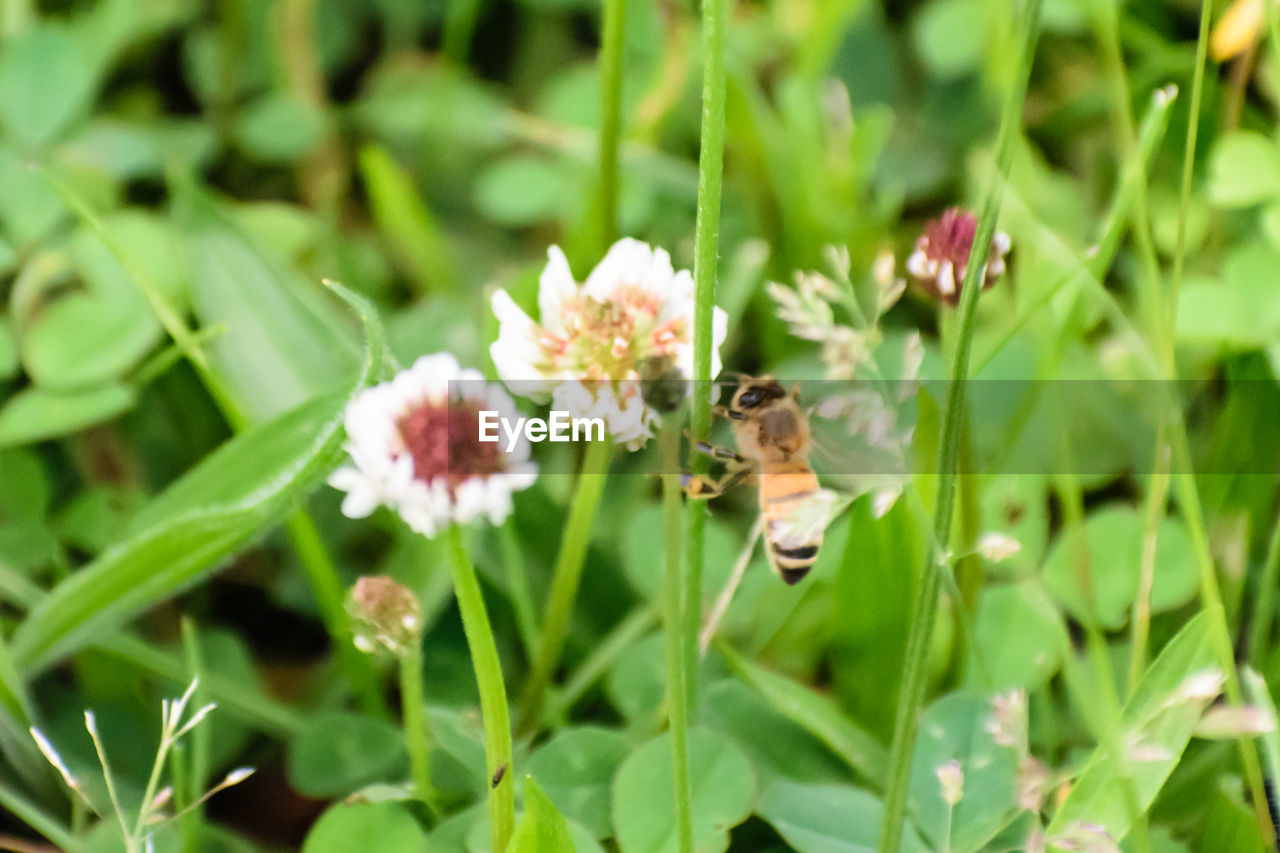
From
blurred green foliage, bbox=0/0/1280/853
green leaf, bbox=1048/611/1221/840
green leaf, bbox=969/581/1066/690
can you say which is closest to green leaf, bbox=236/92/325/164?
blurred green foliage, bbox=0/0/1280/853

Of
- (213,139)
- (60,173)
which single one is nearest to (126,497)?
(60,173)

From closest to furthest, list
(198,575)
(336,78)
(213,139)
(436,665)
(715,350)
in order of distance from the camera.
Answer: (715,350)
(198,575)
(436,665)
(213,139)
(336,78)

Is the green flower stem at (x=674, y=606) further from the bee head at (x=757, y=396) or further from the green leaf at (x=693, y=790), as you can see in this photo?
the bee head at (x=757, y=396)

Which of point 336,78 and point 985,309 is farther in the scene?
point 336,78

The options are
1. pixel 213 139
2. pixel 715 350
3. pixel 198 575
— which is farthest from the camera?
pixel 213 139

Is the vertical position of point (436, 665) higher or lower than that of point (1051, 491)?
lower

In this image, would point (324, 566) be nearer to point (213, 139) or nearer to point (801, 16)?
point (213, 139)

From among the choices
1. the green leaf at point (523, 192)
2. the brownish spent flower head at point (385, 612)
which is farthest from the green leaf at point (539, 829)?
the green leaf at point (523, 192)

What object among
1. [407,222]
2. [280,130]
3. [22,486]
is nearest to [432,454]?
[22,486]
